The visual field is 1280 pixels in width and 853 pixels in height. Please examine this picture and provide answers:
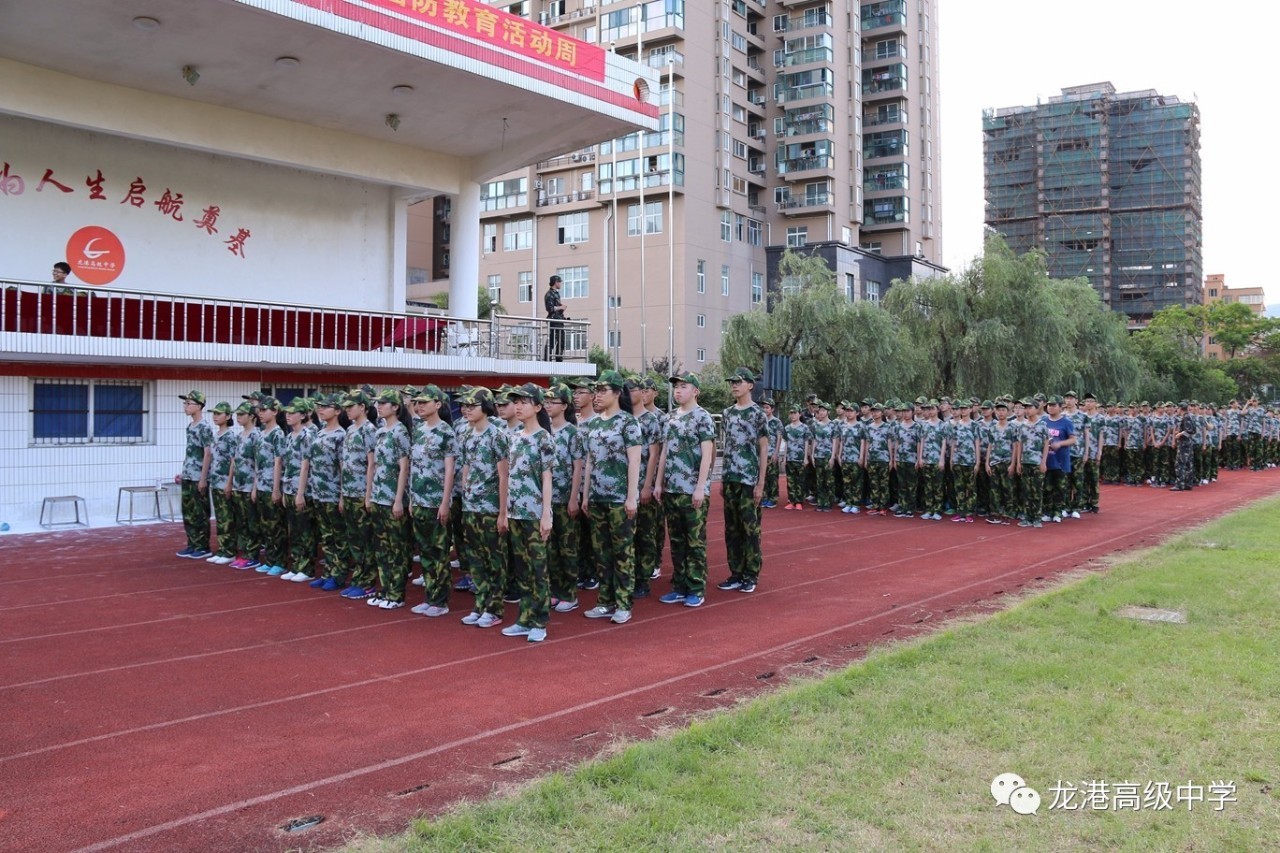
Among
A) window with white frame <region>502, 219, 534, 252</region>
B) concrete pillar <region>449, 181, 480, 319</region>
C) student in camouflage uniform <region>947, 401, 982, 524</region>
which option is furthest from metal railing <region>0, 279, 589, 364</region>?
window with white frame <region>502, 219, 534, 252</region>

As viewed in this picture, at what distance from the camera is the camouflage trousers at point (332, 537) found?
7586mm

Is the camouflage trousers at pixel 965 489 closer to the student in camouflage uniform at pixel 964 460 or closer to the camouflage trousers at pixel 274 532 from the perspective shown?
the student in camouflage uniform at pixel 964 460

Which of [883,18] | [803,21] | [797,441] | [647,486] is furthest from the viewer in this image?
[883,18]

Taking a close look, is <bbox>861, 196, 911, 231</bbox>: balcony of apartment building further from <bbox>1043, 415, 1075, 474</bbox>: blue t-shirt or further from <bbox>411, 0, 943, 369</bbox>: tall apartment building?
<bbox>1043, 415, 1075, 474</bbox>: blue t-shirt

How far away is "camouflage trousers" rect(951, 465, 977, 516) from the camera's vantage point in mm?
12203

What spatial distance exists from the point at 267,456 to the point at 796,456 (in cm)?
818

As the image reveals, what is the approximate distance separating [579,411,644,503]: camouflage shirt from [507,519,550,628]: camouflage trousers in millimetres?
863

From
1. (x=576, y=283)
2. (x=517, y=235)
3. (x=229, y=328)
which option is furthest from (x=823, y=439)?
(x=517, y=235)

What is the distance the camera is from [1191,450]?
16328 millimetres

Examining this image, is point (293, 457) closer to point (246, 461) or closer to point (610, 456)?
point (246, 461)

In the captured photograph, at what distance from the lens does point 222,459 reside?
890cm

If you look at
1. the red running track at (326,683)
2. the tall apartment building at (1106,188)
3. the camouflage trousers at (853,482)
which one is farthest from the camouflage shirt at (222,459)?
the tall apartment building at (1106,188)

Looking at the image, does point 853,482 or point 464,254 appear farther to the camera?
point 464,254

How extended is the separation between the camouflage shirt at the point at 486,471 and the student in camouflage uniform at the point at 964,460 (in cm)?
792
